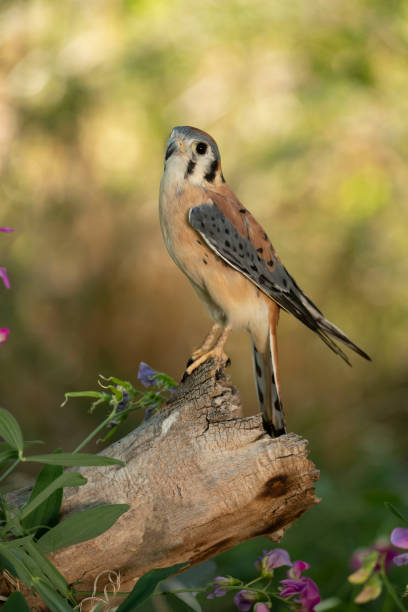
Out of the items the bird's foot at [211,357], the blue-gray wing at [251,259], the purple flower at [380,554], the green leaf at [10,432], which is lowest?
the purple flower at [380,554]

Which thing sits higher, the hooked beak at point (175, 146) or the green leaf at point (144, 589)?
the hooked beak at point (175, 146)

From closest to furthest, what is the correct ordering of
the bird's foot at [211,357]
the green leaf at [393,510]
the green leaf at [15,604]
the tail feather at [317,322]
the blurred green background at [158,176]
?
1. the green leaf at [15,604]
2. the green leaf at [393,510]
3. the bird's foot at [211,357]
4. the tail feather at [317,322]
5. the blurred green background at [158,176]

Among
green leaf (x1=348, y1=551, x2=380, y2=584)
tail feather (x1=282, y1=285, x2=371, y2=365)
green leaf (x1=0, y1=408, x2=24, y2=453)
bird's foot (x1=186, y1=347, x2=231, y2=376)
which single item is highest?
tail feather (x1=282, y1=285, x2=371, y2=365)

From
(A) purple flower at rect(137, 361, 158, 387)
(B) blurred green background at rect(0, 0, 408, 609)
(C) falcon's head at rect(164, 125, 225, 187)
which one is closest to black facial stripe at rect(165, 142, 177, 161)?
(C) falcon's head at rect(164, 125, 225, 187)

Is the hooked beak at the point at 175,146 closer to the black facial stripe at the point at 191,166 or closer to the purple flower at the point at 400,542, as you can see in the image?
the black facial stripe at the point at 191,166

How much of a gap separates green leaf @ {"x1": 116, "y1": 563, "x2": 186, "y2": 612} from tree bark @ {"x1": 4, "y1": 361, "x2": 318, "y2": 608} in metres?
0.22

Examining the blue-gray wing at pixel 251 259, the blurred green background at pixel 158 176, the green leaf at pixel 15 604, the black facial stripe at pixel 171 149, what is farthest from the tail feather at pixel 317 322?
the blurred green background at pixel 158 176

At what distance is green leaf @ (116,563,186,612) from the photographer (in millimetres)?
994

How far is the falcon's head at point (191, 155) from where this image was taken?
185 cm

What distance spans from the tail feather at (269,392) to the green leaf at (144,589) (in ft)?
2.39

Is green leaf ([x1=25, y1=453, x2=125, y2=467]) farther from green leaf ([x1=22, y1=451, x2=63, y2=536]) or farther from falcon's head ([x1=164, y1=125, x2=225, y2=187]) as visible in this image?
falcon's head ([x1=164, y1=125, x2=225, y2=187])

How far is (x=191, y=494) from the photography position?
1.29m

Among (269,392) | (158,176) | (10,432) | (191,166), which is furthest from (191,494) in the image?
(158,176)

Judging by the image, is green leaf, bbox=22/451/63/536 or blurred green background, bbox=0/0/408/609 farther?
blurred green background, bbox=0/0/408/609
